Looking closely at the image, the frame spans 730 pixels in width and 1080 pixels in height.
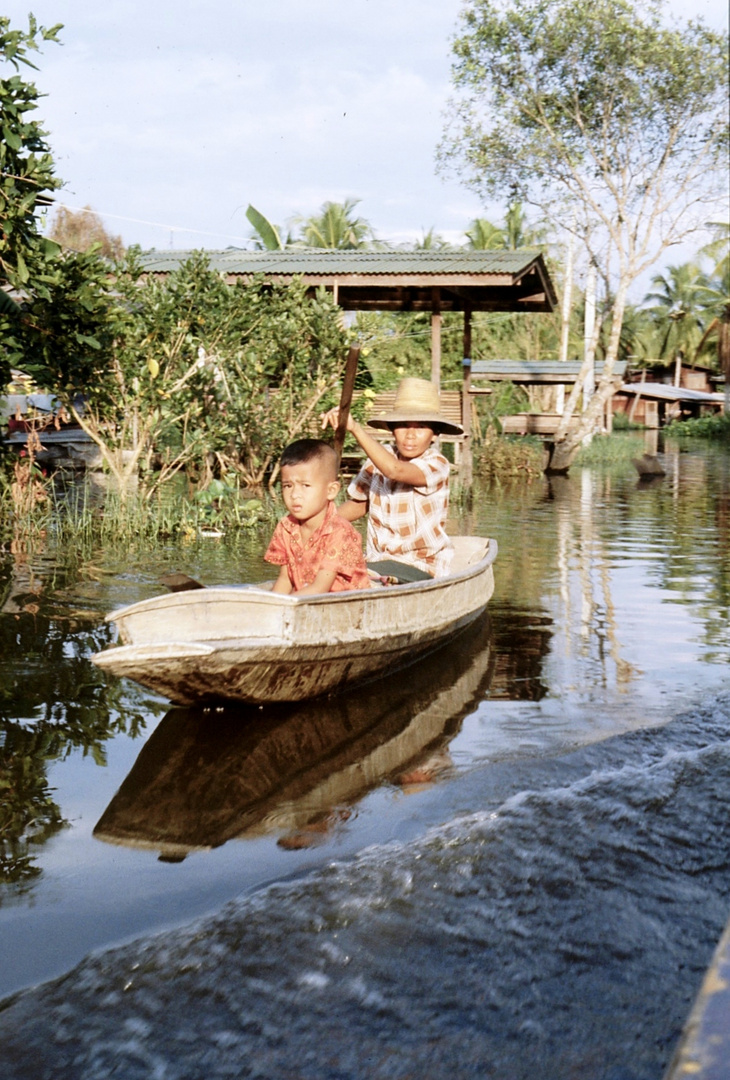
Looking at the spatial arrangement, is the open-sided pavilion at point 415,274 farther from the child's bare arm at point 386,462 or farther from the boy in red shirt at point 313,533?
the boy in red shirt at point 313,533

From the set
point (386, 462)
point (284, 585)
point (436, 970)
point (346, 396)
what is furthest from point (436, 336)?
point (436, 970)

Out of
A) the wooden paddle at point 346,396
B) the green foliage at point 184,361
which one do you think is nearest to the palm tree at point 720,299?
the green foliage at point 184,361

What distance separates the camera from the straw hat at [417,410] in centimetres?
631

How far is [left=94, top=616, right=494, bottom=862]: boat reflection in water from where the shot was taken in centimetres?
393

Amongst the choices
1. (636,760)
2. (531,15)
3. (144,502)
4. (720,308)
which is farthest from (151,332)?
(720,308)

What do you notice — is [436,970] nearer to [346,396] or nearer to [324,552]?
[324,552]

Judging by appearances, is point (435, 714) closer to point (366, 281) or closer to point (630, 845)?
point (630, 845)

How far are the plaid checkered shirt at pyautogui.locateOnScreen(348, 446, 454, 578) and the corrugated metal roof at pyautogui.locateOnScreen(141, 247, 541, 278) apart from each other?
9.04 m

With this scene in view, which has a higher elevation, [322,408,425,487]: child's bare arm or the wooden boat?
[322,408,425,487]: child's bare arm

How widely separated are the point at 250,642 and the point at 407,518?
7.36 ft

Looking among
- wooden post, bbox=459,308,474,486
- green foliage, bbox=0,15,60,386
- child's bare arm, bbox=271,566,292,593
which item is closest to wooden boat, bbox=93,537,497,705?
child's bare arm, bbox=271,566,292,593

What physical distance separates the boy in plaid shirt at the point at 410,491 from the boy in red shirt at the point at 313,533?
0.83 meters

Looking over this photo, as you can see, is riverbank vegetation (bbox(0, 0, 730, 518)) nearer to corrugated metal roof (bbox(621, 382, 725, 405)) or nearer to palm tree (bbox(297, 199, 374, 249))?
palm tree (bbox(297, 199, 374, 249))

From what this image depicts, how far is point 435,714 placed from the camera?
216 inches
